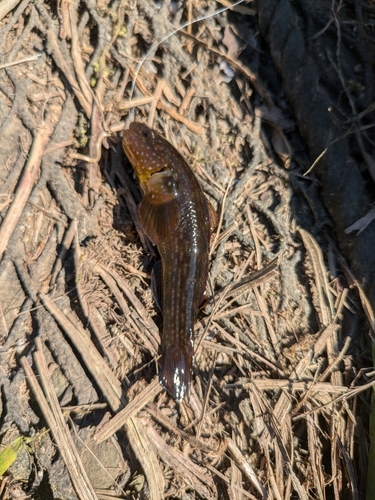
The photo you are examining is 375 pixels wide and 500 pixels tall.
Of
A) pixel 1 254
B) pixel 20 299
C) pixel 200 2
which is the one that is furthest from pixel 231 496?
pixel 200 2

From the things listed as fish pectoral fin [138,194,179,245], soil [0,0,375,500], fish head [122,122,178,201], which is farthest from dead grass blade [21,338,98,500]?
fish head [122,122,178,201]

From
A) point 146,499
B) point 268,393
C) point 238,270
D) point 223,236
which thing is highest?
point 223,236

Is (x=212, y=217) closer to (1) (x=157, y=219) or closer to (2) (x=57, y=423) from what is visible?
(1) (x=157, y=219)

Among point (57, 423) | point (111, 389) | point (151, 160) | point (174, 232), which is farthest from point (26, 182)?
point (57, 423)

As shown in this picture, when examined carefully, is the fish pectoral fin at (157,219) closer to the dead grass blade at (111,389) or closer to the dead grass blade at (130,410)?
the dead grass blade at (111,389)

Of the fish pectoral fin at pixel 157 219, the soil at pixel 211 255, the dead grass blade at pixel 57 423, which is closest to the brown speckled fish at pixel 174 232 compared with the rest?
the fish pectoral fin at pixel 157 219

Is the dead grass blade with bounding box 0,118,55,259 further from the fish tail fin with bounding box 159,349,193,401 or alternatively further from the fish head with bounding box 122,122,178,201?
the fish tail fin with bounding box 159,349,193,401

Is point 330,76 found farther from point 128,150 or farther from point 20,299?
point 20,299

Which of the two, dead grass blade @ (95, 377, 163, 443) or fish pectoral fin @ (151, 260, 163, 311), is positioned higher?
fish pectoral fin @ (151, 260, 163, 311)

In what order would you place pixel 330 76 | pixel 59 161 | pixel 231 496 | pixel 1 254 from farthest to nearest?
pixel 330 76
pixel 59 161
pixel 1 254
pixel 231 496
